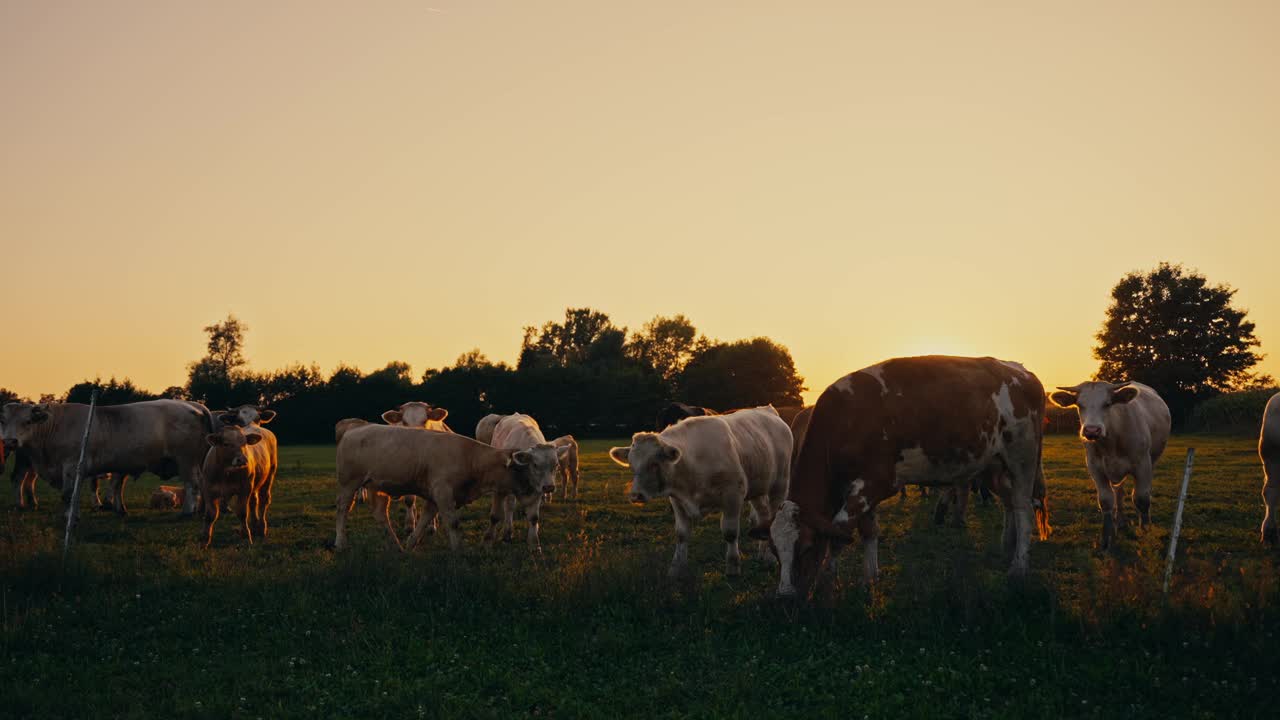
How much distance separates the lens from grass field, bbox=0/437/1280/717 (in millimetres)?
6051

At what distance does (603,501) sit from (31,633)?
42.4 feet

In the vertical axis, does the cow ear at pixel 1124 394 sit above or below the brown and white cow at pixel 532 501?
above

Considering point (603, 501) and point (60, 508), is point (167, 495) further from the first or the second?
point (603, 501)

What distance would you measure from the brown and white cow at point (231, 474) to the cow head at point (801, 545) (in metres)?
9.51

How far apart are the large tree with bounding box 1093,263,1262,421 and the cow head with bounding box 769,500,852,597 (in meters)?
60.3

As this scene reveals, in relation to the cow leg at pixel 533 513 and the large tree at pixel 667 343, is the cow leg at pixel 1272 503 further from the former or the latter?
the large tree at pixel 667 343

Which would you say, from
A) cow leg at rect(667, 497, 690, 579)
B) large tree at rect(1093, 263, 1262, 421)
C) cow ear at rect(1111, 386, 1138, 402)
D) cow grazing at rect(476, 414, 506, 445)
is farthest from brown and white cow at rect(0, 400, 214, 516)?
large tree at rect(1093, 263, 1262, 421)

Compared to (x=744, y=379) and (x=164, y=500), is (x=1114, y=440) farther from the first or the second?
(x=744, y=379)

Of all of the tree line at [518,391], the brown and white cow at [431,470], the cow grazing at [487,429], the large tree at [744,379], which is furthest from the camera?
the large tree at [744,379]

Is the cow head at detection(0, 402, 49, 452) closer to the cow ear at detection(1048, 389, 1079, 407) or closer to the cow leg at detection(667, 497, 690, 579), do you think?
the cow leg at detection(667, 497, 690, 579)

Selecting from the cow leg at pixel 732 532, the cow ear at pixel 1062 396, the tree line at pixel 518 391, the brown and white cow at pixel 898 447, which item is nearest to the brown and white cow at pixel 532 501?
the cow leg at pixel 732 532

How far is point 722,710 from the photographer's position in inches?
232

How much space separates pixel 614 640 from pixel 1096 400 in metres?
9.42

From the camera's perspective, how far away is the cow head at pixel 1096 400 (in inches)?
484
